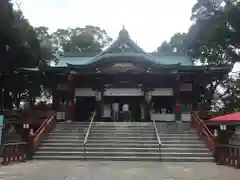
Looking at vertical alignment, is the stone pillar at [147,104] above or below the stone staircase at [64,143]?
above

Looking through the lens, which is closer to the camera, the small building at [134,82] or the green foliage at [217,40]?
the small building at [134,82]

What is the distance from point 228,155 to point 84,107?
14233 mm

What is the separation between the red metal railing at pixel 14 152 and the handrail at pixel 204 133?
861cm

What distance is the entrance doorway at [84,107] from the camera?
24.3 m

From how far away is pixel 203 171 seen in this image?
10.5 m

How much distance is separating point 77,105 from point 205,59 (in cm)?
1409

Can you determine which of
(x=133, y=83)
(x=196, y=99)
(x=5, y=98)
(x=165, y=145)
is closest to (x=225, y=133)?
(x=165, y=145)

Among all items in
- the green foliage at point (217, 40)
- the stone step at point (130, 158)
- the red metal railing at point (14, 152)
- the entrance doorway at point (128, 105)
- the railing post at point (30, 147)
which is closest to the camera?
the red metal railing at point (14, 152)

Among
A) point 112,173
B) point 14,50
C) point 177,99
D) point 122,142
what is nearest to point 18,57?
point 14,50

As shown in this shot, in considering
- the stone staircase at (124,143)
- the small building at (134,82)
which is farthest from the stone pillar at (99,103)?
the stone staircase at (124,143)

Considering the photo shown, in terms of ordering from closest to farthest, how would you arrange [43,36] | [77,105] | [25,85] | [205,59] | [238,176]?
[238,176], [77,105], [25,85], [205,59], [43,36]

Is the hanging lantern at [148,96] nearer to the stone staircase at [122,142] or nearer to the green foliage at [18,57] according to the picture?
the stone staircase at [122,142]

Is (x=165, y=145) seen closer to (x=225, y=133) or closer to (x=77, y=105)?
(x=225, y=133)

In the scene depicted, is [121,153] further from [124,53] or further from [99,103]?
[124,53]
